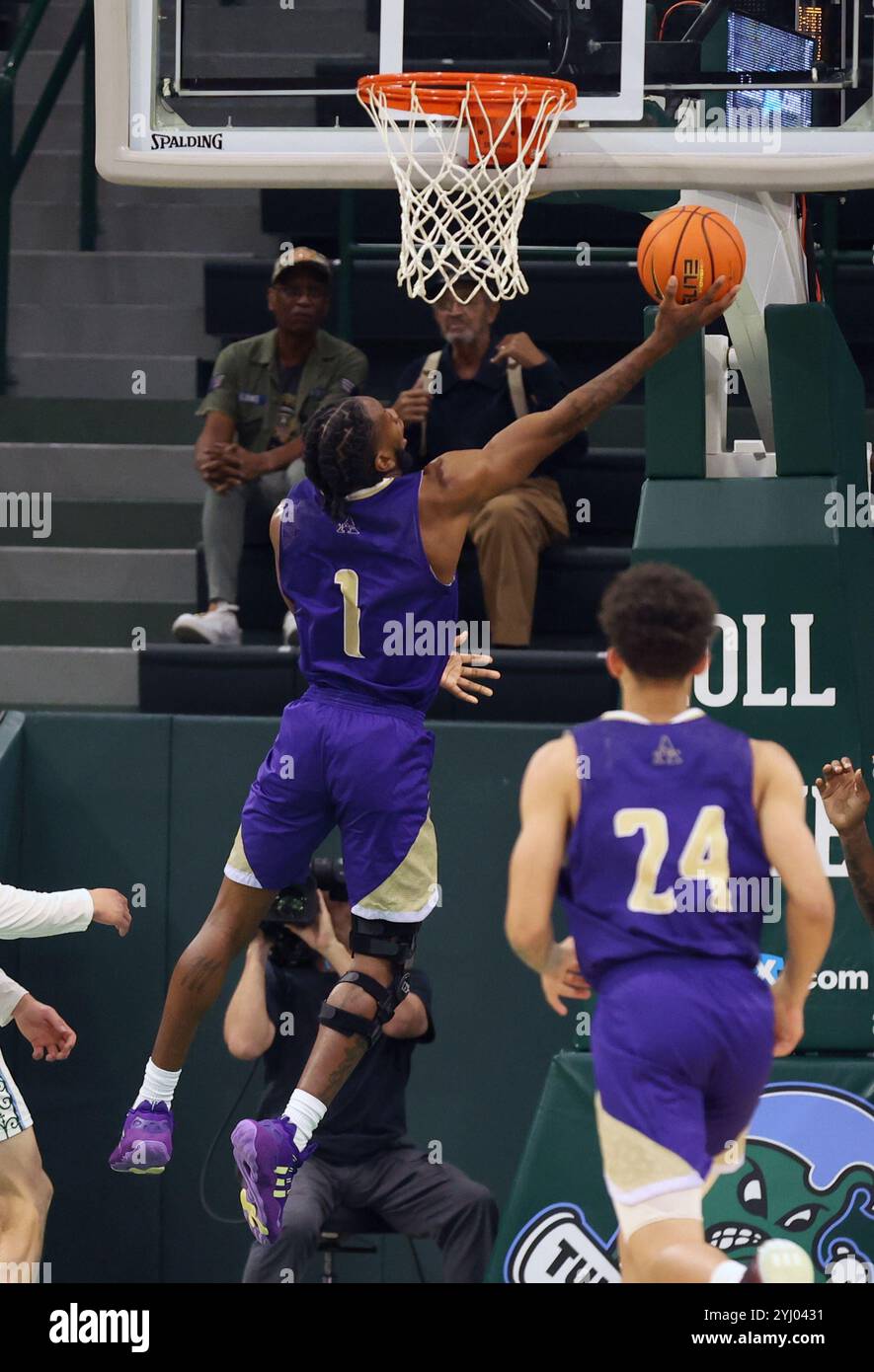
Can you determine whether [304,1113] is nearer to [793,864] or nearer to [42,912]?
[42,912]

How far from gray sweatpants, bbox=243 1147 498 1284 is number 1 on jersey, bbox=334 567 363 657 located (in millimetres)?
2230

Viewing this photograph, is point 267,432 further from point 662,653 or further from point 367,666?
point 662,653

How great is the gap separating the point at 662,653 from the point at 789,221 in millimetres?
2883

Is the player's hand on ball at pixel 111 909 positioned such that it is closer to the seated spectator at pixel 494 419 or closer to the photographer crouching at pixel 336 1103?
the photographer crouching at pixel 336 1103

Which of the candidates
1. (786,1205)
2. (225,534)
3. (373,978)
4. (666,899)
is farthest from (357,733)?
(225,534)

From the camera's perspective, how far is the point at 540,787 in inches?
192

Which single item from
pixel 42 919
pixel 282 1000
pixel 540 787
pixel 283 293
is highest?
pixel 283 293

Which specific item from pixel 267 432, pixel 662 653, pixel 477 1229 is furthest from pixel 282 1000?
pixel 662 653

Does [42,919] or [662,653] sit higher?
[662,653]

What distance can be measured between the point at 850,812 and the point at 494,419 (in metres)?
3.12

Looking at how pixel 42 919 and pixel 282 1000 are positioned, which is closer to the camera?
pixel 42 919

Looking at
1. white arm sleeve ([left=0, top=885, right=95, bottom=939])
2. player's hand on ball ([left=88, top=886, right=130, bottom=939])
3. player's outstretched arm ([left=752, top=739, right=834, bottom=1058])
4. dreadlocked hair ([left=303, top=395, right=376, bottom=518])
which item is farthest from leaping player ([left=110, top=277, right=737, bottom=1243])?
player's outstretched arm ([left=752, top=739, right=834, bottom=1058])
